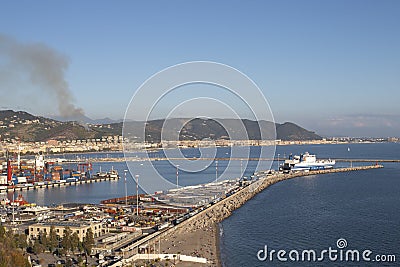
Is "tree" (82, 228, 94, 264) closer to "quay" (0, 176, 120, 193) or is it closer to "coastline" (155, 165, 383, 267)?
"coastline" (155, 165, 383, 267)

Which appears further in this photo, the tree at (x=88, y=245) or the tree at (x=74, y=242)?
the tree at (x=74, y=242)

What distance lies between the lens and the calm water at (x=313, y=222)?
700 cm

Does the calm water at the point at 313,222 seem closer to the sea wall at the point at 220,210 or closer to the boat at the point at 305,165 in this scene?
the sea wall at the point at 220,210

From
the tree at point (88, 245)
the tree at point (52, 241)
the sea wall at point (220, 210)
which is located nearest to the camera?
the tree at point (88, 245)

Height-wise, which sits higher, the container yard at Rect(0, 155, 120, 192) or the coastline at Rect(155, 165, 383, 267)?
the container yard at Rect(0, 155, 120, 192)

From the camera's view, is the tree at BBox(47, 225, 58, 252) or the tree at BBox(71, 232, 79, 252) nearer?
the tree at BBox(71, 232, 79, 252)

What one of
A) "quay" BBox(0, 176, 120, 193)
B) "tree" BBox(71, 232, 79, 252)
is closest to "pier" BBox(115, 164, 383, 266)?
"tree" BBox(71, 232, 79, 252)

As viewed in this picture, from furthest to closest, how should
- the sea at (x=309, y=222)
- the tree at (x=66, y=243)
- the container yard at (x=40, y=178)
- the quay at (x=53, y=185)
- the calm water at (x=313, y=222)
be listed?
1. the container yard at (x=40, y=178)
2. the quay at (x=53, y=185)
3. the calm water at (x=313, y=222)
4. the sea at (x=309, y=222)
5. the tree at (x=66, y=243)

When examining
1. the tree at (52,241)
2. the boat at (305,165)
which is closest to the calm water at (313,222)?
the tree at (52,241)

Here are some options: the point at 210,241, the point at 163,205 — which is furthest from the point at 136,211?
the point at 210,241

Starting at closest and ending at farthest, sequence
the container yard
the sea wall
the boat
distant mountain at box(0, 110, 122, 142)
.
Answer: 1. the sea wall
2. the container yard
3. the boat
4. distant mountain at box(0, 110, 122, 142)

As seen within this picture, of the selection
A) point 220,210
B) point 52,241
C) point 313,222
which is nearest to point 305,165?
point 220,210

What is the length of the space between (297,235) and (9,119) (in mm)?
44965

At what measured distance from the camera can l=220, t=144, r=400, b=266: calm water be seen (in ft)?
23.0
